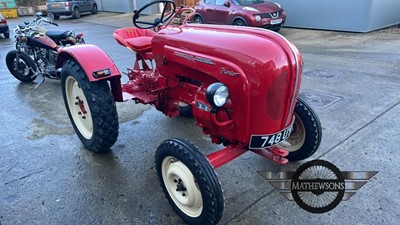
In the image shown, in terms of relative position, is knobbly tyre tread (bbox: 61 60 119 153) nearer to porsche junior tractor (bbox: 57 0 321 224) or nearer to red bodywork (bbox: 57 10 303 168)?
porsche junior tractor (bbox: 57 0 321 224)

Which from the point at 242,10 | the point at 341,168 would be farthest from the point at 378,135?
the point at 242,10

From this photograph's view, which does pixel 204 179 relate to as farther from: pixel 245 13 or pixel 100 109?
pixel 245 13

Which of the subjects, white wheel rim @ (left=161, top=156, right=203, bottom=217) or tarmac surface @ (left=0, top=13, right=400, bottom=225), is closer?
white wheel rim @ (left=161, top=156, right=203, bottom=217)

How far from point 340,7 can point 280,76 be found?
885cm

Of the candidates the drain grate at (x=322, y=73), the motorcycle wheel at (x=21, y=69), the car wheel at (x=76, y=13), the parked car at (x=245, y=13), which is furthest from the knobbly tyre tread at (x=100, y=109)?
the car wheel at (x=76, y=13)

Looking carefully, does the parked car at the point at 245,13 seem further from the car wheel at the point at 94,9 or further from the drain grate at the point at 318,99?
the car wheel at the point at 94,9

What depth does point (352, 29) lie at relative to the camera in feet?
31.4

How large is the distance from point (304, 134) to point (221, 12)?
7974 mm

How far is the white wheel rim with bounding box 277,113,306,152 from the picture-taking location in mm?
2820

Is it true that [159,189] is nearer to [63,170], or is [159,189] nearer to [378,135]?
[63,170]

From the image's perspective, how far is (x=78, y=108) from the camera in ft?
11.4

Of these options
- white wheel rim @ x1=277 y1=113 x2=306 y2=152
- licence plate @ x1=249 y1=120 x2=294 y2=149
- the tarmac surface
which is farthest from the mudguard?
white wheel rim @ x1=277 y1=113 x2=306 y2=152

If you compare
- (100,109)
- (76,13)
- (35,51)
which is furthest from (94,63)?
(76,13)

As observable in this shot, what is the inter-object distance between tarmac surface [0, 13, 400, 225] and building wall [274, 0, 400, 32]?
4.82 m
